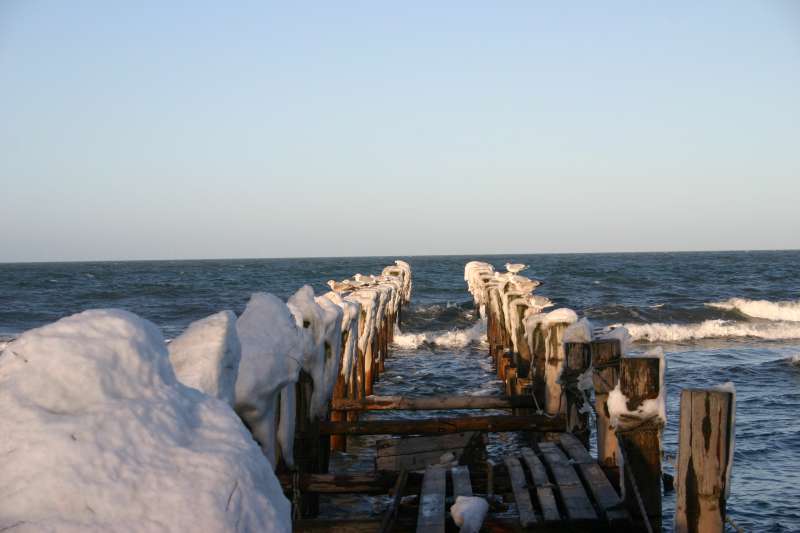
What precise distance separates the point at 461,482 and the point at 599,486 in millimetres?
889

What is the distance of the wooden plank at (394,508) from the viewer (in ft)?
15.3

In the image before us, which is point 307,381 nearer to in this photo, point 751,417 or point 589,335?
point 589,335

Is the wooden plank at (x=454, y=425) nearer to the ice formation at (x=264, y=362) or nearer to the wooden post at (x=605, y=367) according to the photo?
the wooden post at (x=605, y=367)

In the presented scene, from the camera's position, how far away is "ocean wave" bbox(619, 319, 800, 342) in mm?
23672

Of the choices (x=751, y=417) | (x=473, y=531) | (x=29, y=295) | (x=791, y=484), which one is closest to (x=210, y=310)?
(x=29, y=295)

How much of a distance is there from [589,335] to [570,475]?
4.05 feet

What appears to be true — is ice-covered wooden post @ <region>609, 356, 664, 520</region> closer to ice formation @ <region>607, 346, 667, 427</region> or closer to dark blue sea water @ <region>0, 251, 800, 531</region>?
ice formation @ <region>607, 346, 667, 427</region>

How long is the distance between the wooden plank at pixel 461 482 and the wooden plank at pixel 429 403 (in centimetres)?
349

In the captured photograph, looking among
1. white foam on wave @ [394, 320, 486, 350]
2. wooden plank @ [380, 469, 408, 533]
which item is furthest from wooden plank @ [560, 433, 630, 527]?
white foam on wave @ [394, 320, 486, 350]

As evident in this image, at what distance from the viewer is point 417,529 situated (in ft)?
15.1

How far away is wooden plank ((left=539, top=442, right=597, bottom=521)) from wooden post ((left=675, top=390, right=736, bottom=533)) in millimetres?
671

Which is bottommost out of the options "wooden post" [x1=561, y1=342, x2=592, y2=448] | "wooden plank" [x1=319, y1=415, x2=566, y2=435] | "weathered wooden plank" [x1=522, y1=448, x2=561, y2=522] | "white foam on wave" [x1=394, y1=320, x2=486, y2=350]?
"white foam on wave" [x1=394, y1=320, x2=486, y2=350]

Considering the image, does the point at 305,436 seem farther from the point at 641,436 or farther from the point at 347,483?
the point at 641,436

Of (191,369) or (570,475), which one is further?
(570,475)
